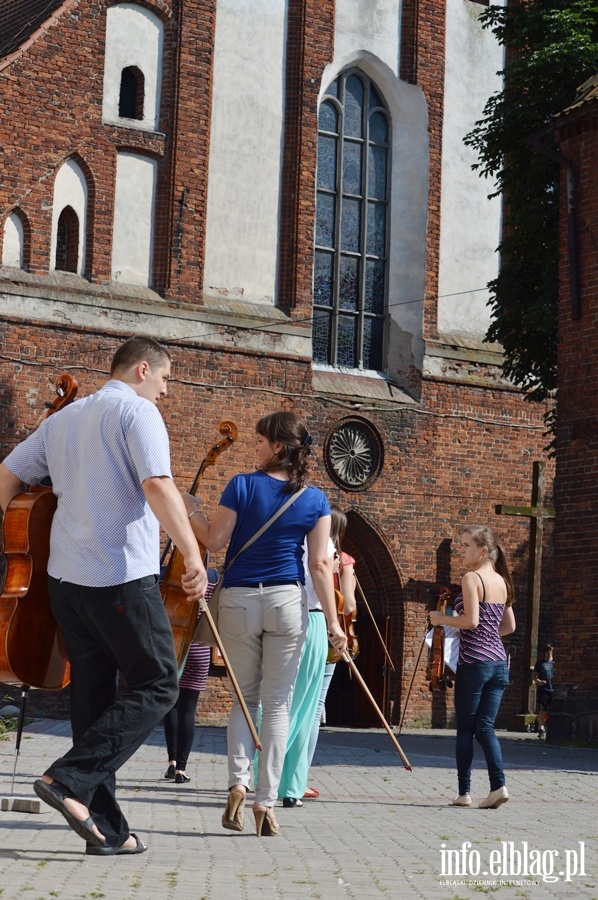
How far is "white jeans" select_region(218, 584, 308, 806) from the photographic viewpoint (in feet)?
23.0

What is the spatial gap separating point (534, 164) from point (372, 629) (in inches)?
311

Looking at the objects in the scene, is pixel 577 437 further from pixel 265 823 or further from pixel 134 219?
pixel 265 823

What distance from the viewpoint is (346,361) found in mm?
23375

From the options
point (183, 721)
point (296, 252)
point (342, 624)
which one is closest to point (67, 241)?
point (296, 252)

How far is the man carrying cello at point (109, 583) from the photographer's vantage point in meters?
5.66

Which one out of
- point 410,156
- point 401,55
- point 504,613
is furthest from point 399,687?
point 504,613

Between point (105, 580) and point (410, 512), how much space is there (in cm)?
1736

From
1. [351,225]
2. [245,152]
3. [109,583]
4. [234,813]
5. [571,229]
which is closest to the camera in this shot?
[109,583]

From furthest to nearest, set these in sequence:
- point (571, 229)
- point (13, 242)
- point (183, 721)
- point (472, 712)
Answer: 1. point (13, 242)
2. point (571, 229)
3. point (183, 721)
4. point (472, 712)

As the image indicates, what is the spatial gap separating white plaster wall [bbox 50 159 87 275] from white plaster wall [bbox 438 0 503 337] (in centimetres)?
603

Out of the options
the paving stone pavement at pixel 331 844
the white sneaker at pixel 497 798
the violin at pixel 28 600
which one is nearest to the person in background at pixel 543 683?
the paving stone pavement at pixel 331 844

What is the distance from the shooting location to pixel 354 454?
22.6m

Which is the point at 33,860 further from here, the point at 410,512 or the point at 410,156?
the point at 410,156

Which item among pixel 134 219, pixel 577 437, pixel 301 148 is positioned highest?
pixel 301 148
